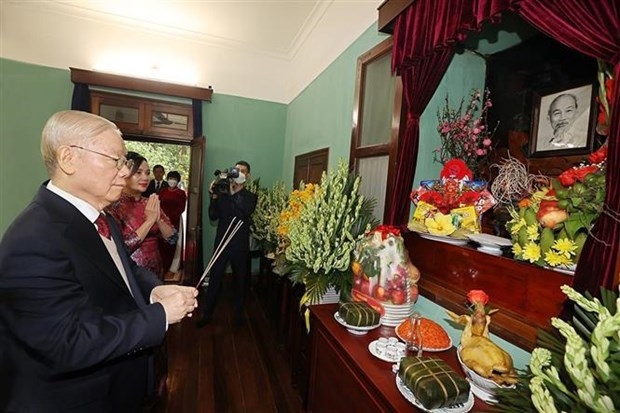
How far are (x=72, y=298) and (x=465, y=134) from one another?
1.98m

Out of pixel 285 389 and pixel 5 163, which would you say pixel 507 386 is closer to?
pixel 285 389

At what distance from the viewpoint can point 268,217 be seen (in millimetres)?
3221

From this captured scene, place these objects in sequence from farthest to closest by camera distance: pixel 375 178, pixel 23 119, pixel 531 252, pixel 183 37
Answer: pixel 183 37
pixel 23 119
pixel 375 178
pixel 531 252

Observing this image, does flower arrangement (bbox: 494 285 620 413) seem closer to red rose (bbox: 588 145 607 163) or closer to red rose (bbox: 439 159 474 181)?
red rose (bbox: 588 145 607 163)

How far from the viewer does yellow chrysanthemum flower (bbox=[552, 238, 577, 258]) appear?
96 centimetres

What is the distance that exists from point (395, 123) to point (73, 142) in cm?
155

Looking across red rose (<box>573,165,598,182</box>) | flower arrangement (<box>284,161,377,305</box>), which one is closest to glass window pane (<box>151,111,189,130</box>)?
flower arrangement (<box>284,161,377,305</box>)

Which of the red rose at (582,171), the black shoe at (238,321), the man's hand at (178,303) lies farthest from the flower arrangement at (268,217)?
the red rose at (582,171)

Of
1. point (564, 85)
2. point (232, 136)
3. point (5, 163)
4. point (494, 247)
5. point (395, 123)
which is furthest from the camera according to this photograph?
point (232, 136)

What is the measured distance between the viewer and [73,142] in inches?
38.5

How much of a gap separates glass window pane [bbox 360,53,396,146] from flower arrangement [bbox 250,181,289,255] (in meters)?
1.18

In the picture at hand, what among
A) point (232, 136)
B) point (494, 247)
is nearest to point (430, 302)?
point (494, 247)

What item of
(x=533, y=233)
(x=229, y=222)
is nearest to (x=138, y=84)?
(x=229, y=222)

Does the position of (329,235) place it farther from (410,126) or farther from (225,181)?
(225,181)
